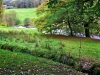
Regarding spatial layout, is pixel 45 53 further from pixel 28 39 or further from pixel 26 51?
pixel 28 39

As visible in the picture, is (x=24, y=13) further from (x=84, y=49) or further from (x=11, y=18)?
(x=84, y=49)

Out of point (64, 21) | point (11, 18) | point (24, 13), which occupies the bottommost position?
point (11, 18)

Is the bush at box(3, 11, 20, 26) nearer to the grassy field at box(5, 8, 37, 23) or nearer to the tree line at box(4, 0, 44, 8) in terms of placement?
the grassy field at box(5, 8, 37, 23)

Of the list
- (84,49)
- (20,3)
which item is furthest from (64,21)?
(20,3)

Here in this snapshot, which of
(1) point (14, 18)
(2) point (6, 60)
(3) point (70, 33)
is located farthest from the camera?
(1) point (14, 18)

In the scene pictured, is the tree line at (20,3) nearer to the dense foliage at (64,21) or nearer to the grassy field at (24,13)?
the grassy field at (24,13)

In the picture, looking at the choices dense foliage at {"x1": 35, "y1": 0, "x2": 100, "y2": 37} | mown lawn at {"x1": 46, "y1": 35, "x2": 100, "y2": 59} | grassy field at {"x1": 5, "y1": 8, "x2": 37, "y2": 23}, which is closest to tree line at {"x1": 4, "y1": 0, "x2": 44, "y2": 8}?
grassy field at {"x1": 5, "y1": 8, "x2": 37, "y2": 23}

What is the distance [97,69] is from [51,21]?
61.6 feet

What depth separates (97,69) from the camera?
16.8 meters

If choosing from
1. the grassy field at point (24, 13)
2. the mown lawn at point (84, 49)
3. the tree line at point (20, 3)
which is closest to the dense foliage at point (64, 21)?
the mown lawn at point (84, 49)

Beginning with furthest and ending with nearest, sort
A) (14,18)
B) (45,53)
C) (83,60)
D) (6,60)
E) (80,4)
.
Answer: (14,18) → (45,53) → (83,60) → (6,60) → (80,4)

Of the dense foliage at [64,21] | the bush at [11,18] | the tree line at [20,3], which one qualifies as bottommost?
the bush at [11,18]

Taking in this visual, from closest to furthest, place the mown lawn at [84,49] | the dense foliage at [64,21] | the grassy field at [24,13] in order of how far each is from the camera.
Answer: the mown lawn at [84,49] < the dense foliage at [64,21] < the grassy field at [24,13]

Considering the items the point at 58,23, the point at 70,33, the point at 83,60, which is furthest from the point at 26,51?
the point at 70,33
